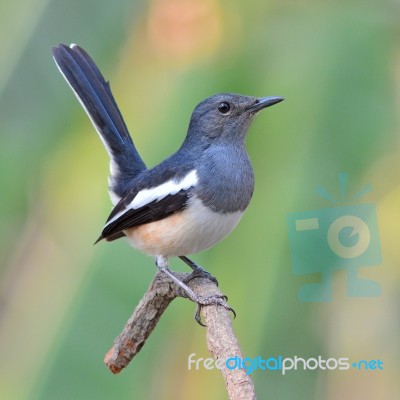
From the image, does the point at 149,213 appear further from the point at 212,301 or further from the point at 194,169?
the point at 212,301

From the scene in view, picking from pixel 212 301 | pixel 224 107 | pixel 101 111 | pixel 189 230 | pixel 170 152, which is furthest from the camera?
pixel 170 152

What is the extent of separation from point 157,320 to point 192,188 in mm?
354

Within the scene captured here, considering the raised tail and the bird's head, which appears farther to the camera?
the raised tail

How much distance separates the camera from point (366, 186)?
2.45m

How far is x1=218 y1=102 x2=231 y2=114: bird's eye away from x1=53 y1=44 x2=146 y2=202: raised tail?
35cm

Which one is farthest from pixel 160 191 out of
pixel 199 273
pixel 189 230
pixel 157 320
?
pixel 157 320

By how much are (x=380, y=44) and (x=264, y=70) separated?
0.34 m

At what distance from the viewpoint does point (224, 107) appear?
2.31 metres

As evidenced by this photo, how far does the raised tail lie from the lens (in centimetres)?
251

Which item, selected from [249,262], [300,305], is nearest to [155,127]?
[249,262]

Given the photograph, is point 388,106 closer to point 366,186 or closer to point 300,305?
point 366,186

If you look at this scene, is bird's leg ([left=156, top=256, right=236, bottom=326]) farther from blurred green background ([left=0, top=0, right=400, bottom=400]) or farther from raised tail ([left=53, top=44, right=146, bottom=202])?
raised tail ([left=53, top=44, right=146, bottom=202])

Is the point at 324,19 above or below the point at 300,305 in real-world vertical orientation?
above

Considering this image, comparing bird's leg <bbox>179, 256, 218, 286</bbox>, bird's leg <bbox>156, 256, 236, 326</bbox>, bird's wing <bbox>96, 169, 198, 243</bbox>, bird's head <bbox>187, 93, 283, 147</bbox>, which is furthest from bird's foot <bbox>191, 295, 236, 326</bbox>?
bird's head <bbox>187, 93, 283, 147</bbox>
